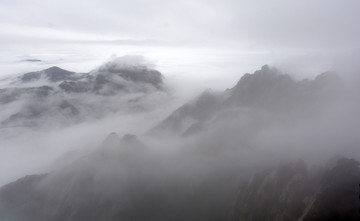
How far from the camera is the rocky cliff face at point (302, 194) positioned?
48.1 meters

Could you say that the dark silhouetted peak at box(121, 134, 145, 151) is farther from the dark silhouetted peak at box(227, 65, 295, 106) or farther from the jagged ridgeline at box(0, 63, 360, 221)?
the dark silhouetted peak at box(227, 65, 295, 106)

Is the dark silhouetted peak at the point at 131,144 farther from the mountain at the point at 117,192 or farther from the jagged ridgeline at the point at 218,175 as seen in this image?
the mountain at the point at 117,192

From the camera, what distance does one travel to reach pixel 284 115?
14138cm

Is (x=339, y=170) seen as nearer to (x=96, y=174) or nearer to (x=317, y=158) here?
(x=317, y=158)

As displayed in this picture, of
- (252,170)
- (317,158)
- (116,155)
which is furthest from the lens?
(116,155)

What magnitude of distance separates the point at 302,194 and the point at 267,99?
349 feet

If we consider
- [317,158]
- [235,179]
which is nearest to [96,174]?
[235,179]

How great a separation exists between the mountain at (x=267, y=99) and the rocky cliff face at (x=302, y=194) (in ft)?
233

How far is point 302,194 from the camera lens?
194ft

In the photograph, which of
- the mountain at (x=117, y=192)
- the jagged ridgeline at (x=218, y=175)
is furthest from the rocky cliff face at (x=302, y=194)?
the mountain at (x=117, y=192)

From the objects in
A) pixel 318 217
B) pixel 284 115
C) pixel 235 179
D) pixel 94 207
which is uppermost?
pixel 318 217

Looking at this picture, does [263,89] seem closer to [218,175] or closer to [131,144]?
[218,175]

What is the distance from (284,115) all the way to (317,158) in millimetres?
62025

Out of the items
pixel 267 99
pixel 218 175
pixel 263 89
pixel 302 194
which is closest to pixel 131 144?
pixel 218 175
